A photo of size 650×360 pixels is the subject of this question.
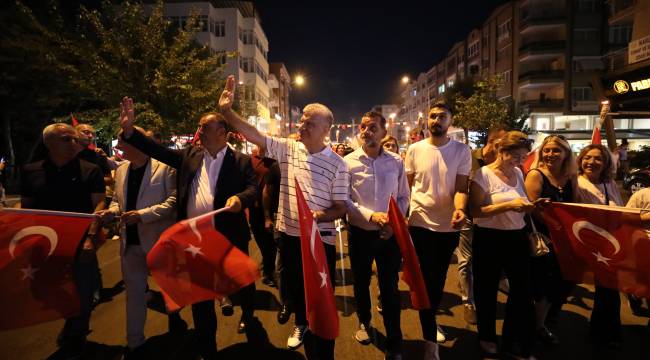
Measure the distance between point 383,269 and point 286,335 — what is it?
4.61 feet

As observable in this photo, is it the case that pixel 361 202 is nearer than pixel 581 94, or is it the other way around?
pixel 361 202

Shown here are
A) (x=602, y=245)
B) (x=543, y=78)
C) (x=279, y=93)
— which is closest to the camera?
(x=602, y=245)

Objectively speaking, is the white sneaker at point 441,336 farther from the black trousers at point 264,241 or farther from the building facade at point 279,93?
the building facade at point 279,93

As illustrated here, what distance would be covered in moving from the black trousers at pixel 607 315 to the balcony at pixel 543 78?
44.1m

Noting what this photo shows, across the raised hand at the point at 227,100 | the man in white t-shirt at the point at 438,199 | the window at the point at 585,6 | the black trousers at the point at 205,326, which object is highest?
the window at the point at 585,6

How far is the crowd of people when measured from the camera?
3.57 m

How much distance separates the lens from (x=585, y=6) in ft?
133

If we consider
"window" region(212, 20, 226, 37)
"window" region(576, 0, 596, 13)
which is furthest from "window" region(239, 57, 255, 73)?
"window" region(576, 0, 596, 13)

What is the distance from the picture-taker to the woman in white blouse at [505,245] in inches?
141

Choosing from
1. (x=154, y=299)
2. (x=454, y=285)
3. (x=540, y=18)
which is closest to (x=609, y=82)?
(x=454, y=285)

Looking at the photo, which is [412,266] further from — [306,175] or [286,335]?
[286,335]

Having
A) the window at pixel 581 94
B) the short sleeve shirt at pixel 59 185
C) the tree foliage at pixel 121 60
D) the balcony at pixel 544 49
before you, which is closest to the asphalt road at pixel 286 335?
the short sleeve shirt at pixel 59 185

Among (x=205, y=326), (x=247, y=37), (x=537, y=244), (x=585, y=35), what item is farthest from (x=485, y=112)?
(x=205, y=326)

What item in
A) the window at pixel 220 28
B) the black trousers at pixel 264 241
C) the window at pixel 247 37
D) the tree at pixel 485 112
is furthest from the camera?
the window at pixel 247 37
